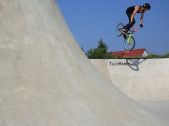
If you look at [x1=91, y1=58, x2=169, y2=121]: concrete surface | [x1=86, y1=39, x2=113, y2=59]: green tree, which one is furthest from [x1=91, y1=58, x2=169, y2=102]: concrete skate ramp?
[x1=86, y1=39, x2=113, y2=59]: green tree

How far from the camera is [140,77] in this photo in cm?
1517

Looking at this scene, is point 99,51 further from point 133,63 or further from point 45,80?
point 45,80

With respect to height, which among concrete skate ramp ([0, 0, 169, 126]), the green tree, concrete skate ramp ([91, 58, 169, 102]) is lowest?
the green tree

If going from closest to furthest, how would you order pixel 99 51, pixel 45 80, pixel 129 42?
pixel 45 80, pixel 129 42, pixel 99 51

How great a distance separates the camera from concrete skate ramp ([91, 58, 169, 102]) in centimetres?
1451

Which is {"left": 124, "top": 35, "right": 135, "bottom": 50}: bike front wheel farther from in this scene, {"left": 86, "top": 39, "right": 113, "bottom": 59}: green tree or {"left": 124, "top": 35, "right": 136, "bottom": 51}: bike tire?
{"left": 86, "top": 39, "right": 113, "bottom": 59}: green tree

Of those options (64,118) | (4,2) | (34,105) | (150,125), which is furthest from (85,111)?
(4,2)

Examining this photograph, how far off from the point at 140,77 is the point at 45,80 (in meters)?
10.4

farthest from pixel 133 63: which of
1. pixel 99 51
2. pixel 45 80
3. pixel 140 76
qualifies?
pixel 99 51

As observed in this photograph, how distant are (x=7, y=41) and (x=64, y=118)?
133 cm

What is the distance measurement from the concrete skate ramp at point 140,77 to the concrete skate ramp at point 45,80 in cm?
823

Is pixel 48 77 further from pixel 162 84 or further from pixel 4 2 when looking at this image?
pixel 162 84

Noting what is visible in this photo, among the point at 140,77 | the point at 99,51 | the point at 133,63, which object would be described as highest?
the point at 133,63

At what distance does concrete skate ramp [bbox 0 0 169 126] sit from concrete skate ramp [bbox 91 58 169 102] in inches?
324
